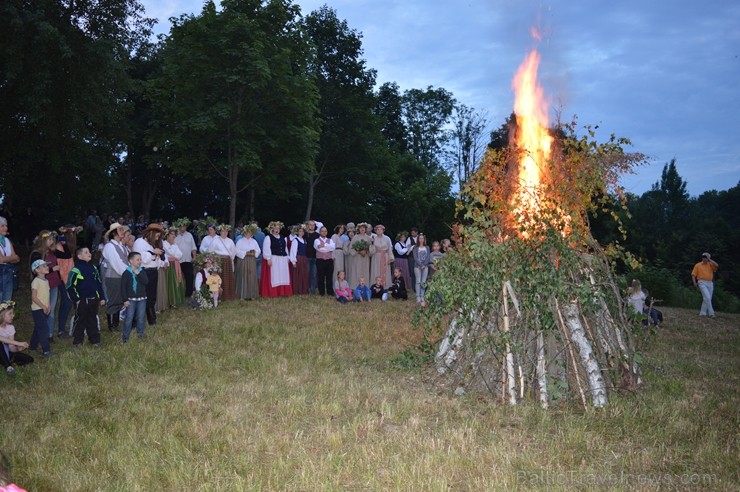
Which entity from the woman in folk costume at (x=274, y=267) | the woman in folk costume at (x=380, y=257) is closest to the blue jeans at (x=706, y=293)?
the woman in folk costume at (x=380, y=257)

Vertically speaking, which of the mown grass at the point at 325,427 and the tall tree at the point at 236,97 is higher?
the tall tree at the point at 236,97

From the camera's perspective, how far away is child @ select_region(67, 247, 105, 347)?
1083cm

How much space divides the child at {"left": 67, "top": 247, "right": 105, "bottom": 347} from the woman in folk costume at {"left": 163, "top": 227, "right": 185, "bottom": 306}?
160 inches

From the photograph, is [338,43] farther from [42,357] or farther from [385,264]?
[42,357]

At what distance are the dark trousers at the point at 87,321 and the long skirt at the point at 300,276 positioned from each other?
8349 millimetres

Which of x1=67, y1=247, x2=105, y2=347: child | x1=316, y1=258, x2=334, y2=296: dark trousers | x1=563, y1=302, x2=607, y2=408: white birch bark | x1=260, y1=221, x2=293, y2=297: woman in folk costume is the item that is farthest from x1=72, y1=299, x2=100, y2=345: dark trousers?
x1=316, y1=258, x2=334, y2=296: dark trousers

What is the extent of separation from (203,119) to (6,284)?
1680 centimetres

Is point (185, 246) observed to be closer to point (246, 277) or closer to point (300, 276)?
point (246, 277)

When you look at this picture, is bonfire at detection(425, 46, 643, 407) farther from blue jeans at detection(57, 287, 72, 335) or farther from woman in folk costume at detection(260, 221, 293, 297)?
woman in folk costume at detection(260, 221, 293, 297)

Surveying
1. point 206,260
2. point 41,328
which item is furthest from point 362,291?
point 41,328

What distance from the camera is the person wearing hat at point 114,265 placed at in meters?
12.1

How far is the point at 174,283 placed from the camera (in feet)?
50.8

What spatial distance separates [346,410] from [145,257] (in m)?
7.66

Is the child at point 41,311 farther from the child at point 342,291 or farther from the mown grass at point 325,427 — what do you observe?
the child at point 342,291
